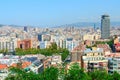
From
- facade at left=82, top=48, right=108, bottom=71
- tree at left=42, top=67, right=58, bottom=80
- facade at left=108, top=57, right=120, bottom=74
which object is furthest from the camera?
facade at left=82, top=48, right=108, bottom=71

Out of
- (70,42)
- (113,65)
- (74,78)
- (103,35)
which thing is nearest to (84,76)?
(74,78)

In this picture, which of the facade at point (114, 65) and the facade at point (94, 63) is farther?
the facade at point (94, 63)

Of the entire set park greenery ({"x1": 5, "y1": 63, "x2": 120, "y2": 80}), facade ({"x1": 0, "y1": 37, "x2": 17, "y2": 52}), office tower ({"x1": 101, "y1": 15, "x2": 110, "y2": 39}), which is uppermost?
park greenery ({"x1": 5, "y1": 63, "x2": 120, "y2": 80})

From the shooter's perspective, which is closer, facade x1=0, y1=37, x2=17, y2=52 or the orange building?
the orange building

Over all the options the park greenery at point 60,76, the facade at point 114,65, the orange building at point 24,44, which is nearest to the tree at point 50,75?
the park greenery at point 60,76

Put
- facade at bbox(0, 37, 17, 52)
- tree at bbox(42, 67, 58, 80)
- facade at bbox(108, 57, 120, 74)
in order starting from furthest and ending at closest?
facade at bbox(0, 37, 17, 52), facade at bbox(108, 57, 120, 74), tree at bbox(42, 67, 58, 80)

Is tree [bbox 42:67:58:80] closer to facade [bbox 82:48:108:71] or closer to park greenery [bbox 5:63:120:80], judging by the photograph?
park greenery [bbox 5:63:120:80]

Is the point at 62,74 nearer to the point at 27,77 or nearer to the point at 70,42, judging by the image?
the point at 27,77

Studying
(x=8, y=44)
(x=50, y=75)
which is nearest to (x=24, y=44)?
(x=8, y=44)

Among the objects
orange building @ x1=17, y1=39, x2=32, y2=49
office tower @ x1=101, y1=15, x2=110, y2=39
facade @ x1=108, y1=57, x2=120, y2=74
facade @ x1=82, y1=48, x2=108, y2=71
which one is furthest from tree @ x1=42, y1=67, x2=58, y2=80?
office tower @ x1=101, y1=15, x2=110, y2=39

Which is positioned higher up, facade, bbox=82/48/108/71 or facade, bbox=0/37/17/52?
facade, bbox=82/48/108/71

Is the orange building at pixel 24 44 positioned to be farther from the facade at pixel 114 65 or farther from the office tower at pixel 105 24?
the facade at pixel 114 65
